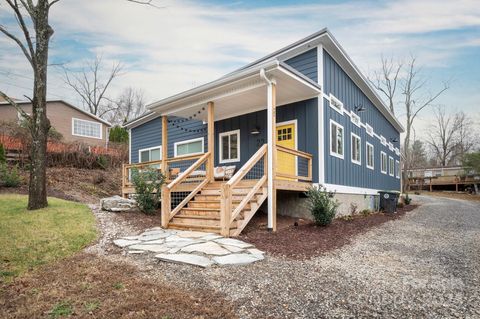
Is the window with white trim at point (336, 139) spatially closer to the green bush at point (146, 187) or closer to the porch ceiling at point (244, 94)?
the porch ceiling at point (244, 94)

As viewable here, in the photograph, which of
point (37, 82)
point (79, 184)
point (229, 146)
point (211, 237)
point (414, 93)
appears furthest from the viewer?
point (414, 93)

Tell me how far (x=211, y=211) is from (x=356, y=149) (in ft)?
22.4

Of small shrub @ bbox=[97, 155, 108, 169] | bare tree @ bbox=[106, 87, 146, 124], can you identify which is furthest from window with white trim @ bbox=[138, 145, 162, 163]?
bare tree @ bbox=[106, 87, 146, 124]

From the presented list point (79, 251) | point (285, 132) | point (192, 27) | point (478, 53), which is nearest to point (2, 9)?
point (192, 27)

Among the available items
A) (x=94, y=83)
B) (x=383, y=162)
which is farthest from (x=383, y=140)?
(x=94, y=83)

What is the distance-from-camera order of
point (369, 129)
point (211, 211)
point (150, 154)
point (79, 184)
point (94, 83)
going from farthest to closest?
point (94, 83) → point (150, 154) → point (369, 129) → point (79, 184) → point (211, 211)

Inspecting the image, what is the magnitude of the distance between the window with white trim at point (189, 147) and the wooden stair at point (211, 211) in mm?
4082

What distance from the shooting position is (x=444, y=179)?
2822 centimetres

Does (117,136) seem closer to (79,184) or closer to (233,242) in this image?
(79,184)

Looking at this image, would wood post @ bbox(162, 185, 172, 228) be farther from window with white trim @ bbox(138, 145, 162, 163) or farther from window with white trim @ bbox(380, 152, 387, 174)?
window with white trim @ bbox(380, 152, 387, 174)

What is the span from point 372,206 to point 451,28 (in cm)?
1069

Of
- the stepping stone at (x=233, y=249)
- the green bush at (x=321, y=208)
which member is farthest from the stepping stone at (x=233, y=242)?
the green bush at (x=321, y=208)

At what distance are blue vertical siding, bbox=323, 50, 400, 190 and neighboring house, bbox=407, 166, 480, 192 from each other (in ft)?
46.9

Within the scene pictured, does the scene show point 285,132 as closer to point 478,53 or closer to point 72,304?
point 72,304
